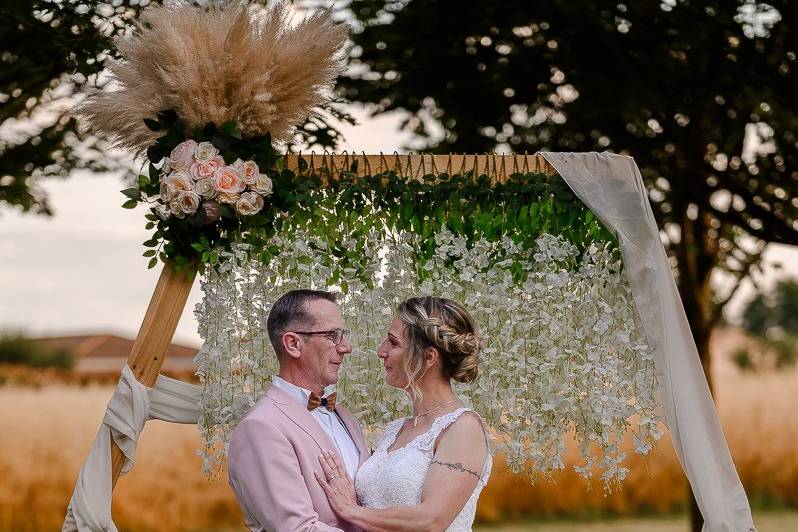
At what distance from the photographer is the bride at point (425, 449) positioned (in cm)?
284

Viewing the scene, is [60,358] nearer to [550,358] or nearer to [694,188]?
[694,188]

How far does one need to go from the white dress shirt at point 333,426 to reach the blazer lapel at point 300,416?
3cm

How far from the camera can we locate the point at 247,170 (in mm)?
3439

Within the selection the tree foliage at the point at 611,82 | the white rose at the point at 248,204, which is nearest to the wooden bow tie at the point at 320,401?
the white rose at the point at 248,204

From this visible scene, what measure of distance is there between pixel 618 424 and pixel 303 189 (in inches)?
58.4

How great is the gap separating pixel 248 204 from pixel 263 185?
0.09 metres

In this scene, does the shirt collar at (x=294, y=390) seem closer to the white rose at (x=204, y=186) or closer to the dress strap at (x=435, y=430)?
the dress strap at (x=435, y=430)

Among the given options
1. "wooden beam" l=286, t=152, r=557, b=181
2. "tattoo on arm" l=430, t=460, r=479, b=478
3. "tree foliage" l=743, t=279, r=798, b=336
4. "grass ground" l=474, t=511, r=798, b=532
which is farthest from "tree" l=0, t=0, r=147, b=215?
"tree foliage" l=743, t=279, r=798, b=336

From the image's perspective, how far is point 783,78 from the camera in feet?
17.8

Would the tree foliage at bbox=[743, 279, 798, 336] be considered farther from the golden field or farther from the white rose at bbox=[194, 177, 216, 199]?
the white rose at bbox=[194, 177, 216, 199]

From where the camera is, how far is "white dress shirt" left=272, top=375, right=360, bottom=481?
3098 millimetres

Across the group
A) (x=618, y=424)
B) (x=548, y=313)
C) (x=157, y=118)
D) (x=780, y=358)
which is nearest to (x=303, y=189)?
(x=157, y=118)

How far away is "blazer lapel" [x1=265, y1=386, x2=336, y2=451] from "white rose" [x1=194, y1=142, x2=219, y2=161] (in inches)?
34.1

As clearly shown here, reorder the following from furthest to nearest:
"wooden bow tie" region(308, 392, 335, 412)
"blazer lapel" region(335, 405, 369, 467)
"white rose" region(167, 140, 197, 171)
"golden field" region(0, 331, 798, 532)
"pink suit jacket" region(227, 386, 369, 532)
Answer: "golden field" region(0, 331, 798, 532) < "white rose" region(167, 140, 197, 171) < "blazer lapel" region(335, 405, 369, 467) < "wooden bow tie" region(308, 392, 335, 412) < "pink suit jacket" region(227, 386, 369, 532)
